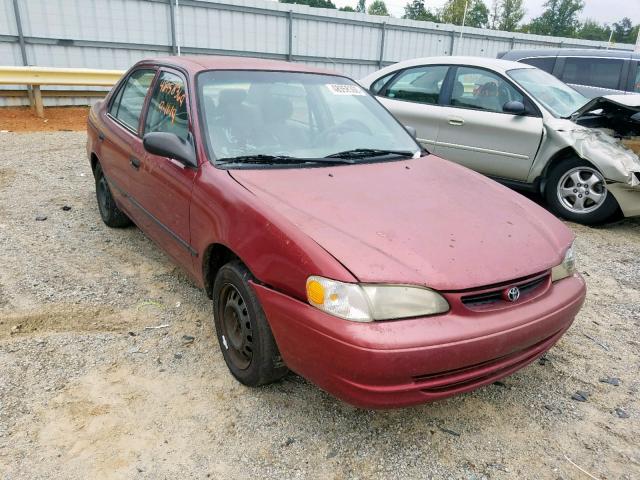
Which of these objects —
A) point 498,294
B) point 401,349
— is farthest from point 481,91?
point 401,349

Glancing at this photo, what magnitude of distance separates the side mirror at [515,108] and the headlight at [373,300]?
410 cm

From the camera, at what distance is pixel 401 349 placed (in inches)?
75.5

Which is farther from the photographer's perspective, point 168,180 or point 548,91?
point 548,91

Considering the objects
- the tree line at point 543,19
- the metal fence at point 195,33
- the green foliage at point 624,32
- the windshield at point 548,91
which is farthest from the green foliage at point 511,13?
the windshield at point 548,91

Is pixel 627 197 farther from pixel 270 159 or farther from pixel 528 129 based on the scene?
pixel 270 159

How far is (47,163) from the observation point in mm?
6762

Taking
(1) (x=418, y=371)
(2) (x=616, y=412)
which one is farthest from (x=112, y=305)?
(2) (x=616, y=412)

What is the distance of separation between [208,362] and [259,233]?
968mm

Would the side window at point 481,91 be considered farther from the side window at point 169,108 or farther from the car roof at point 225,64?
the side window at point 169,108

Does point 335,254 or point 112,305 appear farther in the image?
point 112,305

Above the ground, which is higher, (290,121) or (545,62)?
(545,62)

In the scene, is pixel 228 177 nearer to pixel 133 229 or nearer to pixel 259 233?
pixel 259 233

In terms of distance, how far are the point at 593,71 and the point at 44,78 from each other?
9.61 meters

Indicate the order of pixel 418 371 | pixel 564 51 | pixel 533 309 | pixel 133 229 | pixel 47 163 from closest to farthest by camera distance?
pixel 418 371 → pixel 533 309 → pixel 133 229 → pixel 47 163 → pixel 564 51
